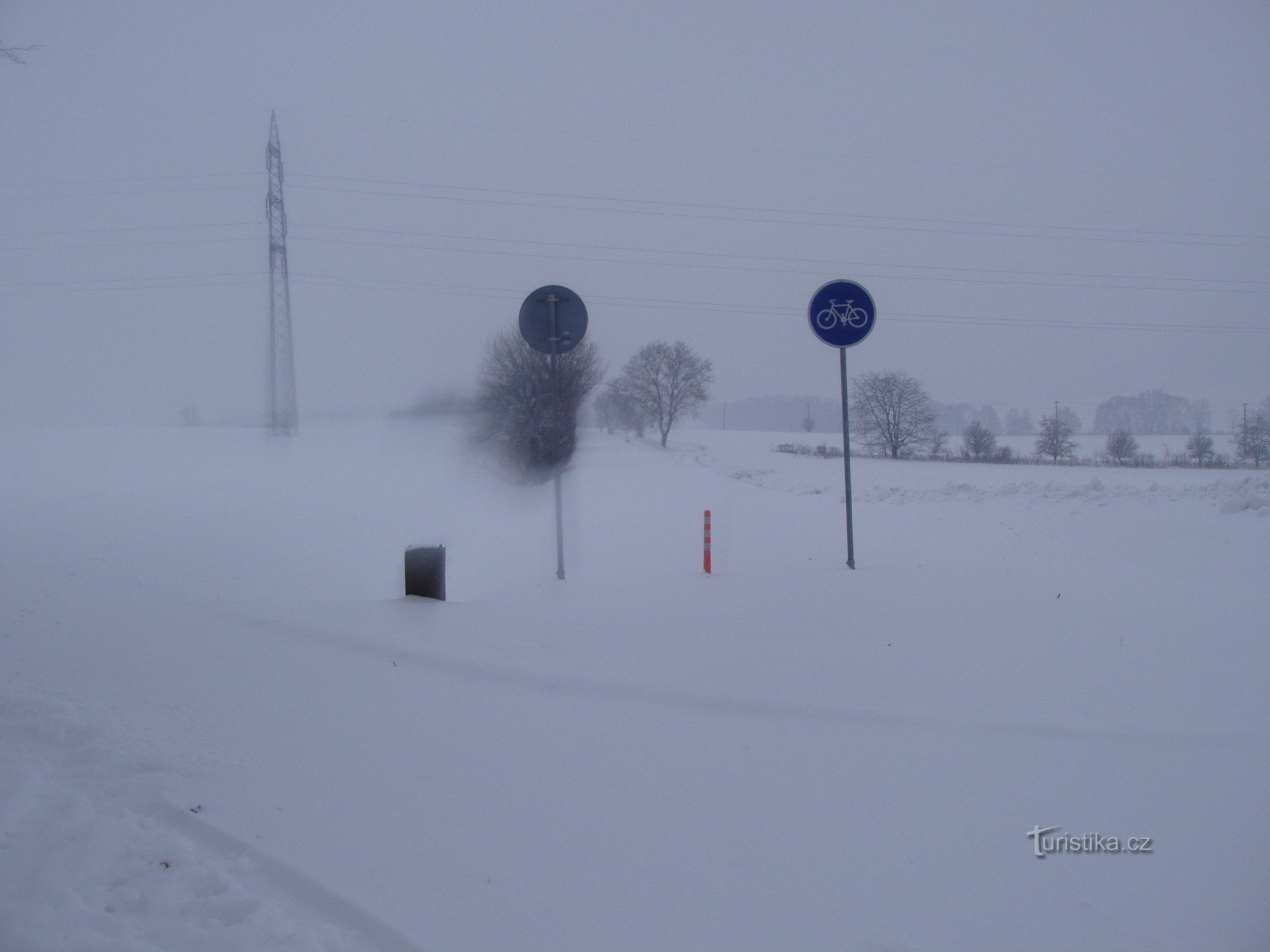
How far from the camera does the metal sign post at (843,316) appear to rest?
770cm

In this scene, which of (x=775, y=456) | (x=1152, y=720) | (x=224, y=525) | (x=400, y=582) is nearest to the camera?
(x=1152, y=720)

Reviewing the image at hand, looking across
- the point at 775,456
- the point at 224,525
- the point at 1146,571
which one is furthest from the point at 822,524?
the point at 775,456

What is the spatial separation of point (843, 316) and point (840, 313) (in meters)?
0.04

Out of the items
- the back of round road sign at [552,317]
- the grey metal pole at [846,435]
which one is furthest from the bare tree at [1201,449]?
the back of round road sign at [552,317]

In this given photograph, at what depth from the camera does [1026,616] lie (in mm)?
5578

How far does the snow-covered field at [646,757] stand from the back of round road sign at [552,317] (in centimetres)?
247

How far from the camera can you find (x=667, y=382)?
51.0 meters

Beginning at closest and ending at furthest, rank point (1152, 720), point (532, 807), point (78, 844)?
point (78, 844), point (532, 807), point (1152, 720)

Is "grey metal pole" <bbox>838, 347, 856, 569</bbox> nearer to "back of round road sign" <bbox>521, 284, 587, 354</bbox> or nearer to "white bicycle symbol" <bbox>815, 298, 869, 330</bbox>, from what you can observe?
"white bicycle symbol" <bbox>815, 298, 869, 330</bbox>

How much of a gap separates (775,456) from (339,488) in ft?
87.4

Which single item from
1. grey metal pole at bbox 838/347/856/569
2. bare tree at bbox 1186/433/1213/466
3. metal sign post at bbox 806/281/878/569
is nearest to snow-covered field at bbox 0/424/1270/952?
grey metal pole at bbox 838/347/856/569

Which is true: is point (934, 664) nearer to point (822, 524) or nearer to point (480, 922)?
point (480, 922)

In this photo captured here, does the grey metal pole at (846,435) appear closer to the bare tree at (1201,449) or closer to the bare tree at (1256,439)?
the bare tree at (1256,439)

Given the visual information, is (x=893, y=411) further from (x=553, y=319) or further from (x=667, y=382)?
(x=553, y=319)
